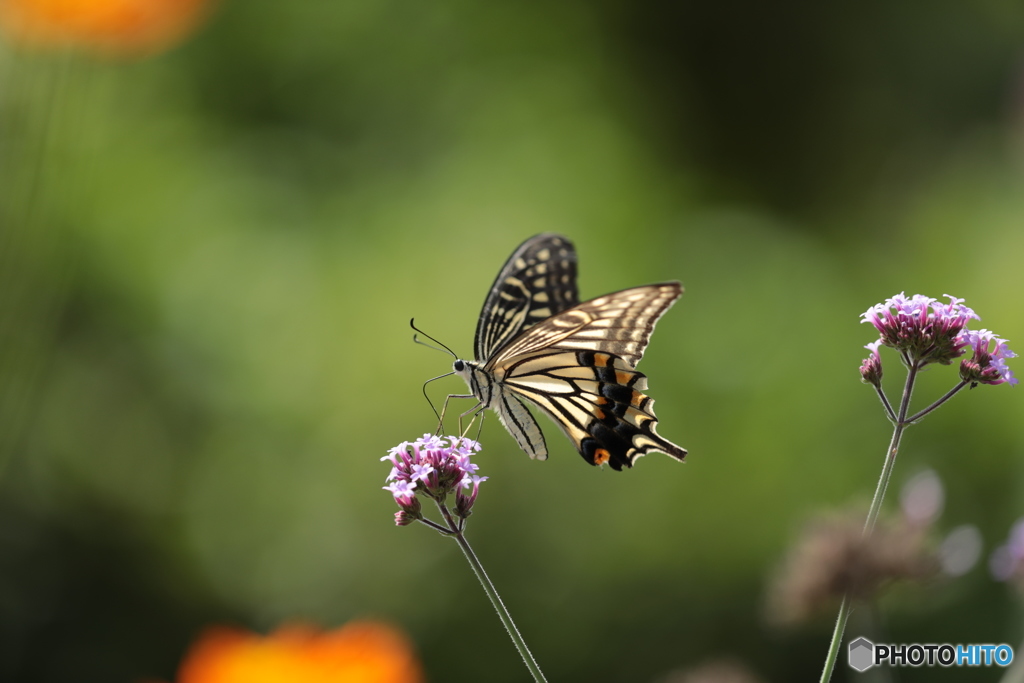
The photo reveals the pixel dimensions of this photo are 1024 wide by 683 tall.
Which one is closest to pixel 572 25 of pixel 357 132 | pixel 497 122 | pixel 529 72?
pixel 529 72

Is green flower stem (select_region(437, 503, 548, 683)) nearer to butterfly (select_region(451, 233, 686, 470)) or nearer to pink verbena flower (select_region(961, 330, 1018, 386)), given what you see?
butterfly (select_region(451, 233, 686, 470))

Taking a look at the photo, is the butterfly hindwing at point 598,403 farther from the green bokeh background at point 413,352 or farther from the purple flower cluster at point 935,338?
the green bokeh background at point 413,352

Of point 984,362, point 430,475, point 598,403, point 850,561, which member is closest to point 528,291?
point 598,403

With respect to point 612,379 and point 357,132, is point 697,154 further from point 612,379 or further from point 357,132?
point 612,379

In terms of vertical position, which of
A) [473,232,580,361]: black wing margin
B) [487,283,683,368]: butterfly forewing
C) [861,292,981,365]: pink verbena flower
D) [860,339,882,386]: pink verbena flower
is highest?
[473,232,580,361]: black wing margin

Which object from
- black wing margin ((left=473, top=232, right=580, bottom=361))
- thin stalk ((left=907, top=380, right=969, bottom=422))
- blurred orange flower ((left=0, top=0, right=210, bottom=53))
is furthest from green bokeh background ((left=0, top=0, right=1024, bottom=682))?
thin stalk ((left=907, top=380, right=969, bottom=422))

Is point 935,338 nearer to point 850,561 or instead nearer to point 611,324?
point 850,561
